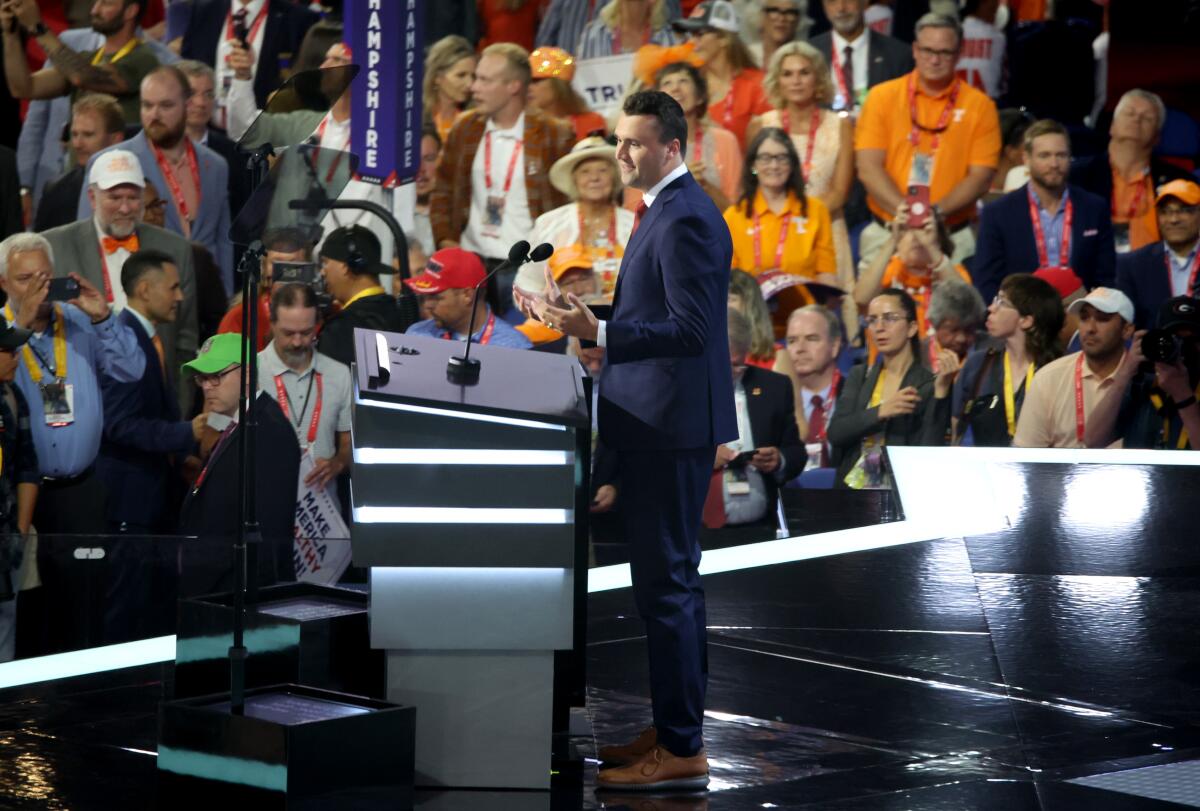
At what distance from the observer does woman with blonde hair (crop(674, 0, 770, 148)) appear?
9.56m

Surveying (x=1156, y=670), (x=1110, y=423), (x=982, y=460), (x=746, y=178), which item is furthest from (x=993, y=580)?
(x=746, y=178)

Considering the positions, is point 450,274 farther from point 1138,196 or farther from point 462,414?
point 1138,196

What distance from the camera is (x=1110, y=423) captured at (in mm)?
7770

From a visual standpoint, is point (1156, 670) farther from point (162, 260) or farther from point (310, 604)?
point (162, 260)

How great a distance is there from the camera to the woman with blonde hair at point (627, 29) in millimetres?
9922

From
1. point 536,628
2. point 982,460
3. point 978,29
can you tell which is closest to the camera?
point 536,628

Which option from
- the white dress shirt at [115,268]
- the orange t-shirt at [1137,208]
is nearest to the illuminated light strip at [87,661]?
the white dress shirt at [115,268]

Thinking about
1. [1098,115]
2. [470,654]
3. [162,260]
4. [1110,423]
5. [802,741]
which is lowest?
[802,741]

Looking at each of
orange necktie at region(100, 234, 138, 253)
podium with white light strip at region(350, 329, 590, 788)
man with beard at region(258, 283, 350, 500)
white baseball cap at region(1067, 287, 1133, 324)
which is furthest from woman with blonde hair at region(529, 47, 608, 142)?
podium with white light strip at region(350, 329, 590, 788)

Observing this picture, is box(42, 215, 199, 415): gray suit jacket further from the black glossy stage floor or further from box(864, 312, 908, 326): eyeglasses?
box(864, 312, 908, 326): eyeglasses

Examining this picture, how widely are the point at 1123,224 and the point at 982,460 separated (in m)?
2.59

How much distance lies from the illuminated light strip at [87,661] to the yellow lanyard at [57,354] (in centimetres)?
192

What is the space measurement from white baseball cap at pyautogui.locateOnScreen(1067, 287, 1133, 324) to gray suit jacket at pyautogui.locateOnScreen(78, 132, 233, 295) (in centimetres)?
401

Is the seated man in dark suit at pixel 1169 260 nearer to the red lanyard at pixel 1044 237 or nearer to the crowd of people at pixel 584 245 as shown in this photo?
the crowd of people at pixel 584 245
